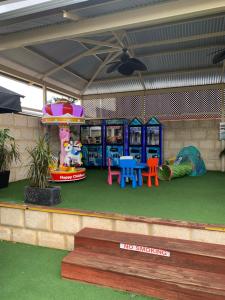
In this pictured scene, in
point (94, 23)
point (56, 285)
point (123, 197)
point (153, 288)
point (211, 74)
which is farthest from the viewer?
point (211, 74)

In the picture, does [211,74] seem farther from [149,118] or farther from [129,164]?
[129,164]

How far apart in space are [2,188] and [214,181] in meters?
4.88

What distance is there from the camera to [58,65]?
697cm

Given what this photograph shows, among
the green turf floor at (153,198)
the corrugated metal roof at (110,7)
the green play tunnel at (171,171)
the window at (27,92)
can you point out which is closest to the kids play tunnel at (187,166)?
the green play tunnel at (171,171)

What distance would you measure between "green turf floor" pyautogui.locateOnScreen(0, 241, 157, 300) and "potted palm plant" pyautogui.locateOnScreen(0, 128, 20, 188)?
2.05 metres

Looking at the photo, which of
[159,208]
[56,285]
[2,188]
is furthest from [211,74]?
[56,285]

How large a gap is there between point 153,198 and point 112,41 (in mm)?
3744

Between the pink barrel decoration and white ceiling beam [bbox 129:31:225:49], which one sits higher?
white ceiling beam [bbox 129:31:225:49]

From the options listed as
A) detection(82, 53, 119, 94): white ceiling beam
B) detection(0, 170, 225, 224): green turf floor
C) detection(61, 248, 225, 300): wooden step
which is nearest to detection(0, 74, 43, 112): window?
detection(82, 53, 119, 94): white ceiling beam

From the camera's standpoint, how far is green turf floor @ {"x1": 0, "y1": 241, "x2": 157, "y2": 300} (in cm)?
246

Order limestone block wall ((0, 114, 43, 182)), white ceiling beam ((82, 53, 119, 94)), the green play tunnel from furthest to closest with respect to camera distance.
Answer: white ceiling beam ((82, 53, 119, 94)) < the green play tunnel < limestone block wall ((0, 114, 43, 182))

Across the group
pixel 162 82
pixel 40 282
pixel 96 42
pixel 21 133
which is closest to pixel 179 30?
pixel 96 42

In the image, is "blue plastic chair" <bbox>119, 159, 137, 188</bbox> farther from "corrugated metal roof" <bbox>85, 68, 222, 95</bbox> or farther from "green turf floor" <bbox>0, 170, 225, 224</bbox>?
"corrugated metal roof" <bbox>85, 68, 222, 95</bbox>

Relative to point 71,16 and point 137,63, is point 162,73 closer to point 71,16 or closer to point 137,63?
point 137,63
